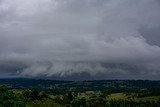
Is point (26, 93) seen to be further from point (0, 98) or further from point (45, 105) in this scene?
point (0, 98)

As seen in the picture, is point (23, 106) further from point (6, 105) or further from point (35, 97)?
point (35, 97)

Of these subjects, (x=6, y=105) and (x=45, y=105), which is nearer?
(x=6, y=105)

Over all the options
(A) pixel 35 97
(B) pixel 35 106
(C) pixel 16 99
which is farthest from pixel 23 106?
(A) pixel 35 97

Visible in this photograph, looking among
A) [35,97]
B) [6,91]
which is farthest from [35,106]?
[35,97]

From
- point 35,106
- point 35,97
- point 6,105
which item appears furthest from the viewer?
point 35,97

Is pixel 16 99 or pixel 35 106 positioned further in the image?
pixel 35 106

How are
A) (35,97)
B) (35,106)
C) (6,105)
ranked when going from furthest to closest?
(35,97) → (35,106) → (6,105)

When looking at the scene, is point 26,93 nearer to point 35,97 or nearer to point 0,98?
point 35,97
